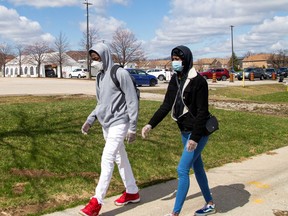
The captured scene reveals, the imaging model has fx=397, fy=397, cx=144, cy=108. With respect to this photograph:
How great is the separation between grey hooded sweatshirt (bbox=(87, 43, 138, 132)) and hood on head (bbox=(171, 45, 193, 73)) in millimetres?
596

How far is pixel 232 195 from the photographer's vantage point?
5.19 m

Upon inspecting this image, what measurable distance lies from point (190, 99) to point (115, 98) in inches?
32.3

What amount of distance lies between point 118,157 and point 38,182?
133 cm

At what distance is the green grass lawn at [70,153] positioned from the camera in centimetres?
492

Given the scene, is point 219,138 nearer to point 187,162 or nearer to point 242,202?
point 242,202

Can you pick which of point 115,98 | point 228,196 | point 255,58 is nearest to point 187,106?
point 115,98

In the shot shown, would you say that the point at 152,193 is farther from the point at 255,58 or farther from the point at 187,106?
the point at 255,58

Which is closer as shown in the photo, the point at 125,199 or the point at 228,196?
the point at 125,199

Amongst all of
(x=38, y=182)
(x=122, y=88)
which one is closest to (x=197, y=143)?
(x=122, y=88)

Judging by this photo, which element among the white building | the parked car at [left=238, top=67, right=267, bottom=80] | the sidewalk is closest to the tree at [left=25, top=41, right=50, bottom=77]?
the white building

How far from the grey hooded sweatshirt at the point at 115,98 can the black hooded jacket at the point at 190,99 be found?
1.52ft

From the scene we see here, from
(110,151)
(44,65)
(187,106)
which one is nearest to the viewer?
(187,106)

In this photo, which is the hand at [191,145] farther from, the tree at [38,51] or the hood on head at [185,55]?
the tree at [38,51]

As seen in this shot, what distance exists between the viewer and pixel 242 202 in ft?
16.1
